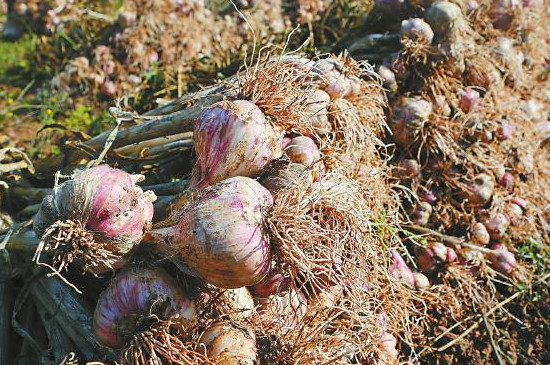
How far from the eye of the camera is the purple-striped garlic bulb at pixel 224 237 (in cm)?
136

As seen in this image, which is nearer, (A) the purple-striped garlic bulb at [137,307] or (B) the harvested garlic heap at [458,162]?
(A) the purple-striped garlic bulb at [137,307]

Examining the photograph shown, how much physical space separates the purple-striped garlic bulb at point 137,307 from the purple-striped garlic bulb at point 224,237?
0.08 meters

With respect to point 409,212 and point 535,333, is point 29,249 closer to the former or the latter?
point 409,212

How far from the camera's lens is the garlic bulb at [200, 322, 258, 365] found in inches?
56.8

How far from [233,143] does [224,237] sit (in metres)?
0.36

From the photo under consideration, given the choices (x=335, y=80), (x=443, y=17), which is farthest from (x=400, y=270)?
(x=443, y=17)

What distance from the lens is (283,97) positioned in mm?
1773

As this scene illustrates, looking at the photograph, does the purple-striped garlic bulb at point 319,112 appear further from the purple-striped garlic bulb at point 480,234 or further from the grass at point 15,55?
the grass at point 15,55

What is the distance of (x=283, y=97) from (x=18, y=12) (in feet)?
11.0

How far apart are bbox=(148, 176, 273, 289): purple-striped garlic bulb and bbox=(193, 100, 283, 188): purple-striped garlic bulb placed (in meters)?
0.14

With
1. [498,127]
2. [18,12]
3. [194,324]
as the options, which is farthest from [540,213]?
[18,12]

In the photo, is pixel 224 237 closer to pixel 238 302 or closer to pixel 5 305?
pixel 238 302

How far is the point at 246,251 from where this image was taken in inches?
53.7

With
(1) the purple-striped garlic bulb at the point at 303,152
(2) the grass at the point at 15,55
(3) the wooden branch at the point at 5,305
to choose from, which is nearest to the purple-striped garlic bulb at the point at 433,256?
(1) the purple-striped garlic bulb at the point at 303,152
